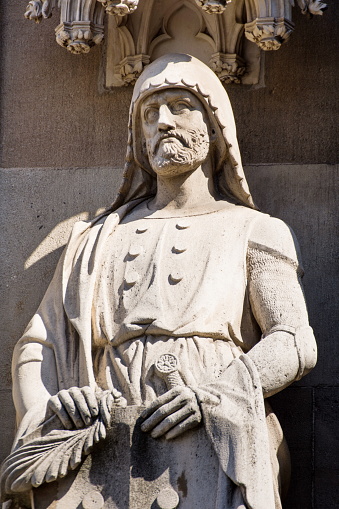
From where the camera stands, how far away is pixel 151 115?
739cm

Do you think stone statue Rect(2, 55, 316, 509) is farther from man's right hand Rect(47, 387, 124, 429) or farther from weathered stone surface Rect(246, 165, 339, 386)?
weathered stone surface Rect(246, 165, 339, 386)

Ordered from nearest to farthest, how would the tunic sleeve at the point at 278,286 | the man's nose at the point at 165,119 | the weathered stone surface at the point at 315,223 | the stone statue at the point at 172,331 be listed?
the stone statue at the point at 172,331
the tunic sleeve at the point at 278,286
the man's nose at the point at 165,119
the weathered stone surface at the point at 315,223

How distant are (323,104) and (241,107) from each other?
368 mm

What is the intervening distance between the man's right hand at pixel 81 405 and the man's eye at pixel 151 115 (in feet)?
4.14

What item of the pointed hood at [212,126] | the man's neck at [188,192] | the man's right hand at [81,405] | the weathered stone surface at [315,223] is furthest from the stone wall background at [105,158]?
the man's right hand at [81,405]

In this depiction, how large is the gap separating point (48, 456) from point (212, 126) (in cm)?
165

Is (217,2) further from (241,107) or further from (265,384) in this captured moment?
(265,384)

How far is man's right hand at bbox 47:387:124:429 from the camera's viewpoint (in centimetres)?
660

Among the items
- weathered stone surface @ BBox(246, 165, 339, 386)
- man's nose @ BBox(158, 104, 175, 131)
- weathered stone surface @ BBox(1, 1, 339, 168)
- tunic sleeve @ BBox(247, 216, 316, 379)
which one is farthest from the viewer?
weathered stone surface @ BBox(1, 1, 339, 168)

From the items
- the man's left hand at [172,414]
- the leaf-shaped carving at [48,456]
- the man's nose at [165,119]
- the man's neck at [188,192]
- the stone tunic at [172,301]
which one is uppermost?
the man's nose at [165,119]

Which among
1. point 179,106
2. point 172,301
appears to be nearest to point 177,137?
point 179,106

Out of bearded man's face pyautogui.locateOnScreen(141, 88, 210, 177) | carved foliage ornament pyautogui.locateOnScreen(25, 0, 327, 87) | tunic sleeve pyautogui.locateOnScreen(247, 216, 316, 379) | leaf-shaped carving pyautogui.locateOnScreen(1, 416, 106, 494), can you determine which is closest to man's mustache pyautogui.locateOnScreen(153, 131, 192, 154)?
bearded man's face pyautogui.locateOnScreen(141, 88, 210, 177)

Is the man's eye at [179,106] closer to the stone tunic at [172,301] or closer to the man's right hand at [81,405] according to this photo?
the stone tunic at [172,301]

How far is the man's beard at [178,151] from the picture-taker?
287 inches
